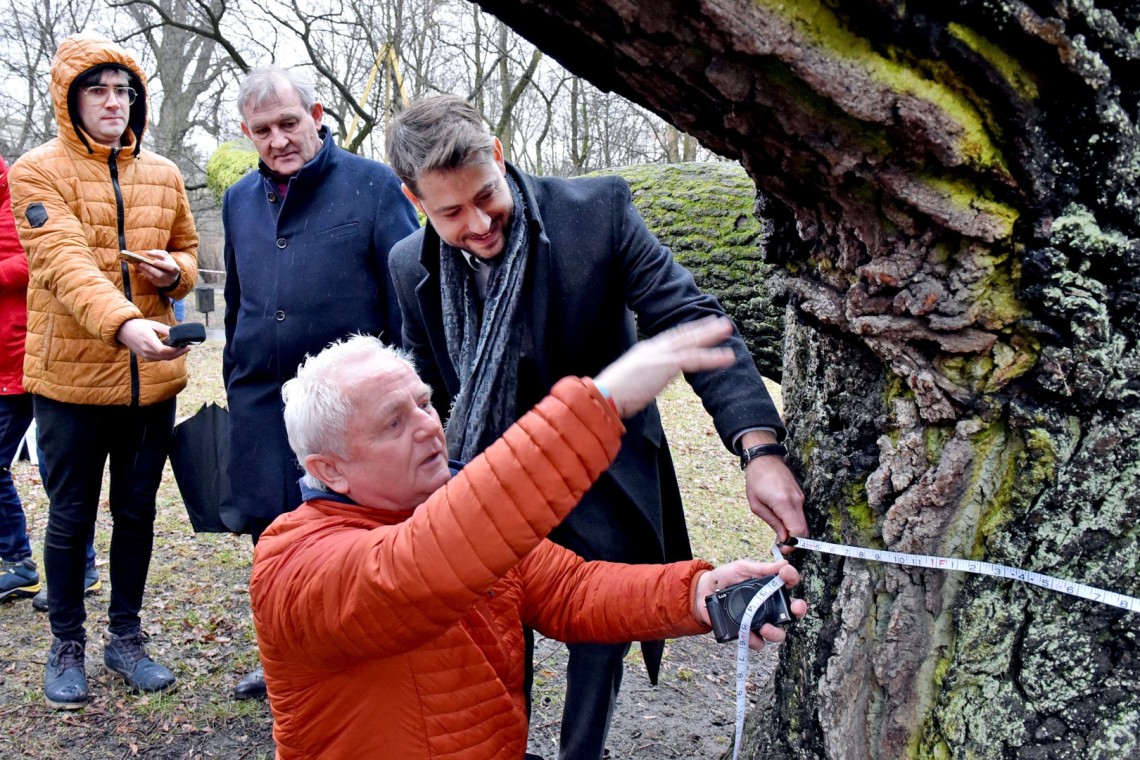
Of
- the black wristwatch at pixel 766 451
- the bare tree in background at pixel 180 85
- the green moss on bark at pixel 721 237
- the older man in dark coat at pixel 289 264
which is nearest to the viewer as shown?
the black wristwatch at pixel 766 451

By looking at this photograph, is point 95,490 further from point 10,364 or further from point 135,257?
point 10,364

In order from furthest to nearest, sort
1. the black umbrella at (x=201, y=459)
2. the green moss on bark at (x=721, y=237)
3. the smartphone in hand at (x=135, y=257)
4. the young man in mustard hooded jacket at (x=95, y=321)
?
the green moss on bark at (x=721, y=237), the black umbrella at (x=201, y=459), the smartphone in hand at (x=135, y=257), the young man in mustard hooded jacket at (x=95, y=321)

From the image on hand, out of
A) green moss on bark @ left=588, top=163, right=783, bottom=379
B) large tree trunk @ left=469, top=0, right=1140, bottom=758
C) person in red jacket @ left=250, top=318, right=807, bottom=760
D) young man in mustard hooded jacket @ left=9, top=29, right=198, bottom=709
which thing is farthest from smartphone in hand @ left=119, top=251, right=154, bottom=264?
large tree trunk @ left=469, top=0, right=1140, bottom=758

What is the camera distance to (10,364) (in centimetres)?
408

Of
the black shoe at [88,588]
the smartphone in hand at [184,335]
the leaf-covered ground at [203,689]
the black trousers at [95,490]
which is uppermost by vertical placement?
the smartphone in hand at [184,335]

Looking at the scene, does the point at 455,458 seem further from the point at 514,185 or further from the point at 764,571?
the point at 764,571

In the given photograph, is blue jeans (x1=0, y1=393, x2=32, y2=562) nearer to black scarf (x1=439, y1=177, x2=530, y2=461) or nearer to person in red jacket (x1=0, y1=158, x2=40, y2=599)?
person in red jacket (x1=0, y1=158, x2=40, y2=599)

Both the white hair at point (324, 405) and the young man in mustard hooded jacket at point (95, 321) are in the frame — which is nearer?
the white hair at point (324, 405)

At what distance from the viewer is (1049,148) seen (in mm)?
1292

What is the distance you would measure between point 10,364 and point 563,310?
130 inches

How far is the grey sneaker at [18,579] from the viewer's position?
4.21 m

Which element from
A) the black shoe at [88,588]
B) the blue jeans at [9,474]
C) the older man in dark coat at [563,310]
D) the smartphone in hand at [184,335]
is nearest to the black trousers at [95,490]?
the smartphone in hand at [184,335]

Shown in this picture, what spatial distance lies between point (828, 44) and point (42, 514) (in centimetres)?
597

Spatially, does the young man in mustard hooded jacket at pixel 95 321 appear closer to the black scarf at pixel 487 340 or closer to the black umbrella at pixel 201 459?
the black umbrella at pixel 201 459
